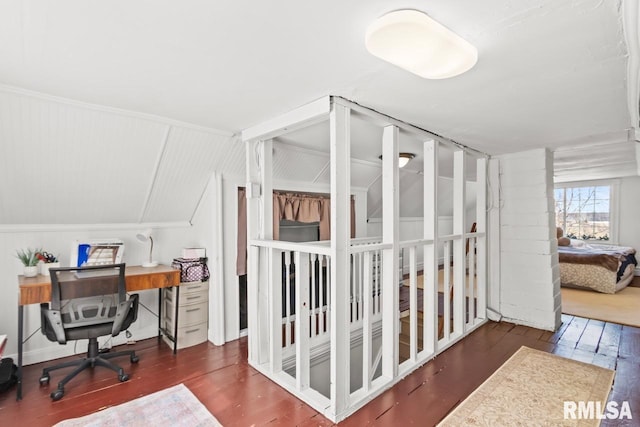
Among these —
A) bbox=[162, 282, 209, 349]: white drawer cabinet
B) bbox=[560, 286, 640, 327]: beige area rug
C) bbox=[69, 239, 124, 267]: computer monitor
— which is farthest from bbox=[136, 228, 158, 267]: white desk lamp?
bbox=[560, 286, 640, 327]: beige area rug

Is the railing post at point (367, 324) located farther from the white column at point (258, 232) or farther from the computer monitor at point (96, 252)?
the computer monitor at point (96, 252)

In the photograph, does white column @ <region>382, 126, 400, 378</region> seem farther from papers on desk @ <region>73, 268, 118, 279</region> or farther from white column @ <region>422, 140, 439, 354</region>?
papers on desk @ <region>73, 268, 118, 279</region>

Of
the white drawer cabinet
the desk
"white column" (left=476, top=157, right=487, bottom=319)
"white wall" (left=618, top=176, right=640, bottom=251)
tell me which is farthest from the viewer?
"white wall" (left=618, top=176, right=640, bottom=251)

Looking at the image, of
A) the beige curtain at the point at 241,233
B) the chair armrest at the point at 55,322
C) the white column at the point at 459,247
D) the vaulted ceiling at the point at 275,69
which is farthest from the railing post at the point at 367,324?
the chair armrest at the point at 55,322

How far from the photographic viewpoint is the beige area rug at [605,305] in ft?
12.5

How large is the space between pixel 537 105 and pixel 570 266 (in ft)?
14.1

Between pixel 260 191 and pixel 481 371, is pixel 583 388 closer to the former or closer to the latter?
pixel 481 371

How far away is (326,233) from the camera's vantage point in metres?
4.12

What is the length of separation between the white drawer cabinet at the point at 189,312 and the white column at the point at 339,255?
1745 millimetres

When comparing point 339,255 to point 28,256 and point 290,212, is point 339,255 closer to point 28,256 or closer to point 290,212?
point 290,212

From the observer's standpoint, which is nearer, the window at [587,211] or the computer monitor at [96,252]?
the computer monitor at [96,252]

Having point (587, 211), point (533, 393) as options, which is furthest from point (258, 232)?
point (587, 211)

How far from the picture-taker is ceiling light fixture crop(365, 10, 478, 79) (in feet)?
3.93

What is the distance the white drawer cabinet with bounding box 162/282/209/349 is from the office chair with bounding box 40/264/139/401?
1.68 feet
